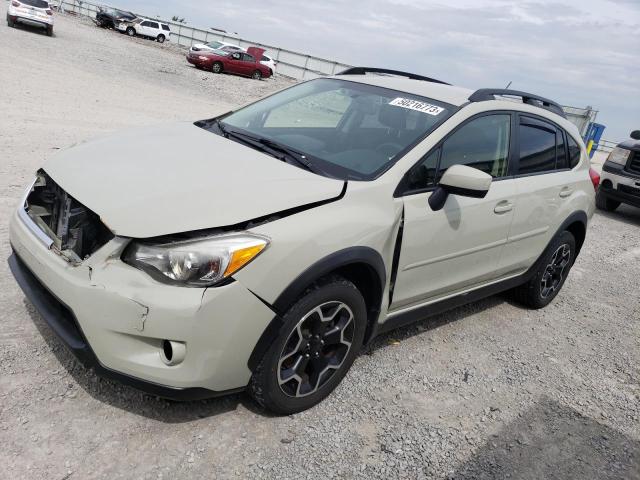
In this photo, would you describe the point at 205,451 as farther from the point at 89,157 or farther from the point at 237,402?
the point at 89,157

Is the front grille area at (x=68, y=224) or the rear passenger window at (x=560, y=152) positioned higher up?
the rear passenger window at (x=560, y=152)

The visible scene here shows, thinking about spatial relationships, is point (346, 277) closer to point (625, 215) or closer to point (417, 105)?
point (417, 105)

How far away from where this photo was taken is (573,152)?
4.88 metres

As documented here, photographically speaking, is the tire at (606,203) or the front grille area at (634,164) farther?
the tire at (606,203)

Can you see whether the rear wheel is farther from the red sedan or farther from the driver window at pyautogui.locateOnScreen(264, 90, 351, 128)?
the driver window at pyautogui.locateOnScreen(264, 90, 351, 128)

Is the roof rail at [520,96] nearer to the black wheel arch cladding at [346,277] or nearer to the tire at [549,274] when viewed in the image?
the tire at [549,274]

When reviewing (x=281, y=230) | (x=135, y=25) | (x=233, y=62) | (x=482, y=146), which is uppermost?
(x=482, y=146)

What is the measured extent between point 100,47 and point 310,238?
25702 mm

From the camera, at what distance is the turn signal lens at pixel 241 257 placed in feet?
8.04

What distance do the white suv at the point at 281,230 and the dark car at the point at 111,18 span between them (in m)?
39.2

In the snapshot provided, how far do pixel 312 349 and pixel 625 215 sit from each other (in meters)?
10.3

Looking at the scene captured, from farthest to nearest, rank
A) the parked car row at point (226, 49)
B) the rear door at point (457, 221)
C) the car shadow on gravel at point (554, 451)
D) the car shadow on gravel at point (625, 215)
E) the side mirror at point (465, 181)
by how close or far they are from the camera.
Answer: the parked car row at point (226, 49)
the car shadow on gravel at point (625, 215)
the rear door at point (457, 221)
the side mirror at point (465, 181)
the car shadow on gravel at point (554, 451)

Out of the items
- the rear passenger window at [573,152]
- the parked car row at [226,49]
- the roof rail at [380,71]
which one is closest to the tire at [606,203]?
the rear passenger window at [573,152]

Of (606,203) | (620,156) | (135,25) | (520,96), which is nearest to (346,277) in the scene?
(520,96)
